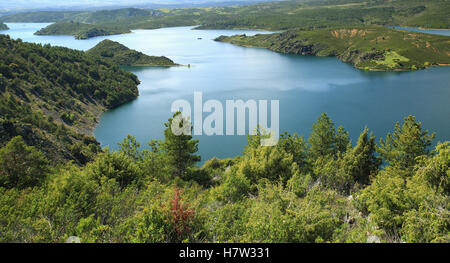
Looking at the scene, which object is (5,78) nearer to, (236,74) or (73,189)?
(73,189)

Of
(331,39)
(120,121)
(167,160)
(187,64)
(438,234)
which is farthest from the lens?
(331,39)

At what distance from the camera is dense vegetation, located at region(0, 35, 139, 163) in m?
44.0

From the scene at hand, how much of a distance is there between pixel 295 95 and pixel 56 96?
220 feet

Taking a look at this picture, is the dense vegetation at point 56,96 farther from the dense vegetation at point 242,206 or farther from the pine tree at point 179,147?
the pine tree at point 179,147

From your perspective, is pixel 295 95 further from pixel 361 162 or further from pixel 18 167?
pixel 18 167

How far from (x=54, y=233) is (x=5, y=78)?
68.0 m

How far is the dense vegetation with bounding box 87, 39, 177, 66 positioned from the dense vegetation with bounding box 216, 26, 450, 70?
82.1 m

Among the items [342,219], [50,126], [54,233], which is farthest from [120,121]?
[342,219]

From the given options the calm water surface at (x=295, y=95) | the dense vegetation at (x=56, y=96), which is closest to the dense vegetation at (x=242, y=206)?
the dense vegetation at (x=56, y=96)

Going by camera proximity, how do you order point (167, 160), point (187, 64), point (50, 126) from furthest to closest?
point (187, 64)
point (50, 126)
point (167, 160)

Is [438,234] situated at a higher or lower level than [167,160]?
higher

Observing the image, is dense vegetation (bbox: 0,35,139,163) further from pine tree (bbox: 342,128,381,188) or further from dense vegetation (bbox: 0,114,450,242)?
pine tree (bbox: 342,128,381,188)

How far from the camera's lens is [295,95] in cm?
8050
